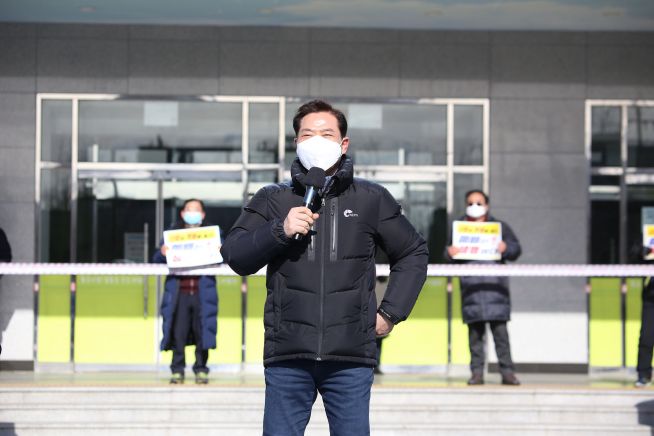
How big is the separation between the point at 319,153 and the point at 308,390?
0.88 metres

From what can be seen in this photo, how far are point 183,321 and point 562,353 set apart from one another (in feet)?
14.0

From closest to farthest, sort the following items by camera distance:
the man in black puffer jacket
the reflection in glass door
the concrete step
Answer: the man in black puffer jacket
the concrete step
the reflection in glass door

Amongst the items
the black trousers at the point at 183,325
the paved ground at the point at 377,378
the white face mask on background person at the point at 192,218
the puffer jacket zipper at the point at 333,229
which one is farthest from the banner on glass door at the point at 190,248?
the puffer jacket zipper at the point at 333,229

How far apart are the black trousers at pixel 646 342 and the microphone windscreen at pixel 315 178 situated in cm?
730

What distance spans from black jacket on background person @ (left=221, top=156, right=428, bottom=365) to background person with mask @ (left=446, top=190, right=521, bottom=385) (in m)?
6.24

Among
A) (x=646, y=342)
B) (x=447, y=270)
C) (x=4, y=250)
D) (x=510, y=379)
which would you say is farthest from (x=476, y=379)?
(x=4, y=250)

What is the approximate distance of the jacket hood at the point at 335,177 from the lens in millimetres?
4766

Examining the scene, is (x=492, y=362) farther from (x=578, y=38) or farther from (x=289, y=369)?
(x=289, y=369)

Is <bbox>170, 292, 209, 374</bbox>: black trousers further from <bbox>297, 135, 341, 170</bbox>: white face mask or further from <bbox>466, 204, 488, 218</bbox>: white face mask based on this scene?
<bbox>297, 135, 341, 170</bbox>: white face mask

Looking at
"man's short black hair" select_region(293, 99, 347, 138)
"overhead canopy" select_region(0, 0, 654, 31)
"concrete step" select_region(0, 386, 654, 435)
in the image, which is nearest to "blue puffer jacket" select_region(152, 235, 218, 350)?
"concrete step" select_region(0, 386, 654, 435)

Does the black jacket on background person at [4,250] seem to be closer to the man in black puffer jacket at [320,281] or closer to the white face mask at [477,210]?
the white face mask at [477,210]

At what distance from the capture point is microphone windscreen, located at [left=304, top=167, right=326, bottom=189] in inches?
183

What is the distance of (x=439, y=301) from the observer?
44.2 feet

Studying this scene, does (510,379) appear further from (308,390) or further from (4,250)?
(308,390)
